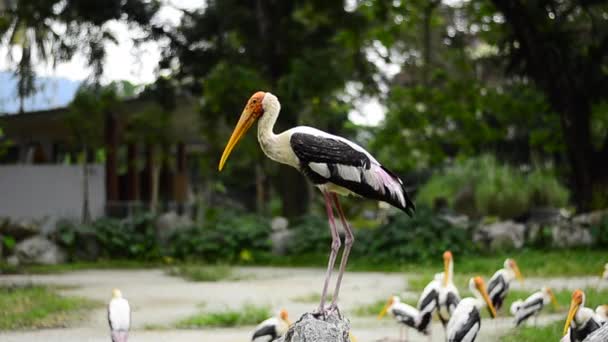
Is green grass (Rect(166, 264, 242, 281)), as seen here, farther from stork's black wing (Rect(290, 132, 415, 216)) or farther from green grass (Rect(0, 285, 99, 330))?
stork's black wing (Rect(290, 132, 415, 216))

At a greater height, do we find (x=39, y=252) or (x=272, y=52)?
(x=272, y=52)

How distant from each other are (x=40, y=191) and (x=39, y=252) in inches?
101

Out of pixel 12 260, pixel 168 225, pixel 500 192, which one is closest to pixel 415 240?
pixel 168 225

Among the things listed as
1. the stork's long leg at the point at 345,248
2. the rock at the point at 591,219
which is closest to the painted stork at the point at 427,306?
the stork's long leg at the point at 345,248

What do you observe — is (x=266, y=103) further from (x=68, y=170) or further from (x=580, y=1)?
(x=68, y=170)

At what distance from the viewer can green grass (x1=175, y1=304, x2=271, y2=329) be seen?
29.1 ft

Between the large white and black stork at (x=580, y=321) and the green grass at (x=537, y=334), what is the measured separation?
2.41 feet

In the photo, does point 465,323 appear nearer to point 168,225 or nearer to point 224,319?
point 224,319

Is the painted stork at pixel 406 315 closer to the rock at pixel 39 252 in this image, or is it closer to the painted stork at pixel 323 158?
the painted stork at pixel 323 158

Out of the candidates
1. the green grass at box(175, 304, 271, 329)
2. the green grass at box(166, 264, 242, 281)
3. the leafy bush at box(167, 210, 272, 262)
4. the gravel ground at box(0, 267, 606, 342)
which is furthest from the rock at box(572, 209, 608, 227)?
the green grass at box(175, 304, 271, 329)

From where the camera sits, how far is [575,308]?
6.65 m

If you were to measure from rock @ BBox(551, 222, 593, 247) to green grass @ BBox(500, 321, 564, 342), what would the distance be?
7.80 m

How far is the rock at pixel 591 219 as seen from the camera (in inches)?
620

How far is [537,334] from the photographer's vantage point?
7.61 m
